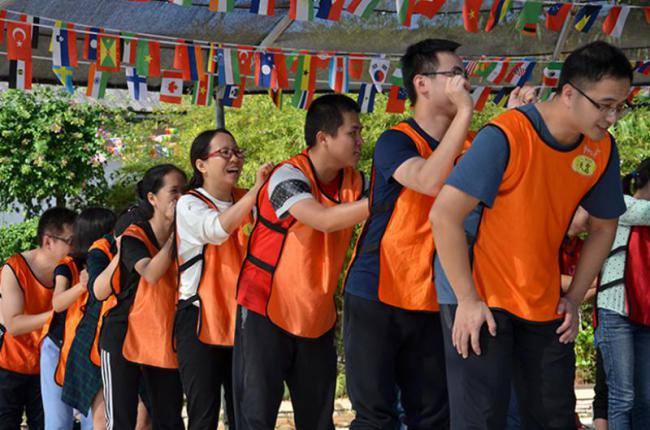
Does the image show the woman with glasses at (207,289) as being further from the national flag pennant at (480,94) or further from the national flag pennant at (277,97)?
the national flag pennant at (480,94)

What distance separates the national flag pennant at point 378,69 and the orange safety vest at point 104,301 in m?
2.74

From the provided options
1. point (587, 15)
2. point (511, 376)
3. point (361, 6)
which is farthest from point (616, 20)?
point (511, 376)

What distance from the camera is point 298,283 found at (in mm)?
4316

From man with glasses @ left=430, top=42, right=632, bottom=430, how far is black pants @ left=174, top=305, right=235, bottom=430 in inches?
71.8

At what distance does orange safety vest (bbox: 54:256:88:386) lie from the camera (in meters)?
6.07

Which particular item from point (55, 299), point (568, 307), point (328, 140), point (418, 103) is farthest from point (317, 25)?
point (568, 307)

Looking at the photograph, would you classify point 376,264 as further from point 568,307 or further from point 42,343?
point 42,343

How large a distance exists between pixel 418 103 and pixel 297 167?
0.74 m

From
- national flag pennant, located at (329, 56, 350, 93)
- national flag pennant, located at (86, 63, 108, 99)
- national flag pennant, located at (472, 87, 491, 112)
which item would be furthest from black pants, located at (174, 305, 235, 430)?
national flag pennant, located at (472, 87, 491, 112)

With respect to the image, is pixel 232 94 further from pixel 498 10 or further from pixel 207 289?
pixel 207 289

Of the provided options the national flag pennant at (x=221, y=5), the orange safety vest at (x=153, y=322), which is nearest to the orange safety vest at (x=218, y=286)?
the orange safety vest at (x=153, y=322)

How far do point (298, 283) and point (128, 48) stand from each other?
3237 millimetres

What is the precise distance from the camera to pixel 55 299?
19.9 ft

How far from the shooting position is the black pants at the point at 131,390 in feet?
17.7
